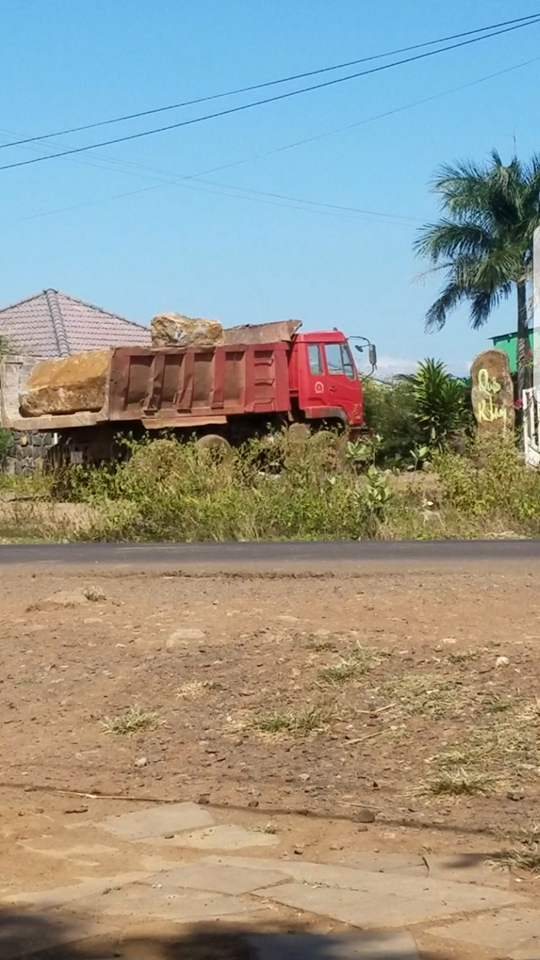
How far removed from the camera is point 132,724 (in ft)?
22.7

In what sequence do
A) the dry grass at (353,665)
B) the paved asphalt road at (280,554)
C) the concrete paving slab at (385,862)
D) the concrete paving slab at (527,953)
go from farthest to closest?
the paved asphalt road at (280,554) < the dry grass at (353,665) < the concrete paving slab at (385,862) < the concrete paving slab at (527,953)

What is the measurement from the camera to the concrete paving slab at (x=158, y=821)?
5.45 metres

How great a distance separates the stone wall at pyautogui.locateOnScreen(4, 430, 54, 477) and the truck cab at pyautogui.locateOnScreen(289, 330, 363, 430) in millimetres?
5432

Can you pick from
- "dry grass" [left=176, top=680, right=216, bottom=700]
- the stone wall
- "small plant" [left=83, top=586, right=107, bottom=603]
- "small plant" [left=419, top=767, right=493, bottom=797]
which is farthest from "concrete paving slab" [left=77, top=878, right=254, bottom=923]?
the stone wall

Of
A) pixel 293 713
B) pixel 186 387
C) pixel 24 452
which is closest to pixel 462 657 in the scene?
pixel 293 713

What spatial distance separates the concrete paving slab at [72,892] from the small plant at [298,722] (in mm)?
1800

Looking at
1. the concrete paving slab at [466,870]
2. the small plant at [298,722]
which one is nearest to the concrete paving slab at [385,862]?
the concrete paving slab at [466,870]

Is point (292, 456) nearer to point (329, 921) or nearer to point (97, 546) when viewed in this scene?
point (97, 546)

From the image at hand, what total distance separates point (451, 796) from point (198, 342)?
65.2 feet

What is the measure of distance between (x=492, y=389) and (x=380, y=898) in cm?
2508

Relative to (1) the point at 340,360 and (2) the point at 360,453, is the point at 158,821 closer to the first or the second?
(2) the point at 360,453

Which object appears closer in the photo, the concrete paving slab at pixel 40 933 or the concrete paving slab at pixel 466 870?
the concrete paving slab at pixel 40 933

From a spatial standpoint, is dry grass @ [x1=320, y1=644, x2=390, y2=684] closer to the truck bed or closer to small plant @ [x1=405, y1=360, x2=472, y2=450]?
the truck bed

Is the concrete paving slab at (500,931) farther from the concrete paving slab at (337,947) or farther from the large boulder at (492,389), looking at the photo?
the large boulder at (492,389)
